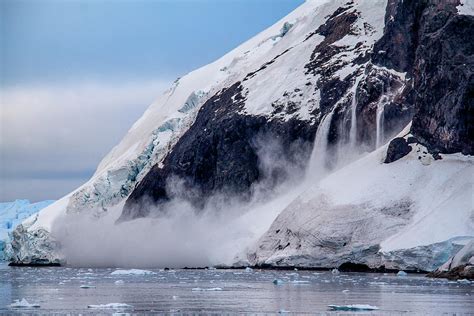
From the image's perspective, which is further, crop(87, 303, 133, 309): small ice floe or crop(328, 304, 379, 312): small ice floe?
crop(87, 303, 133, 309): small ice floe

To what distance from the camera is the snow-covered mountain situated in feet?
234

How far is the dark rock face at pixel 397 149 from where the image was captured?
255 ft

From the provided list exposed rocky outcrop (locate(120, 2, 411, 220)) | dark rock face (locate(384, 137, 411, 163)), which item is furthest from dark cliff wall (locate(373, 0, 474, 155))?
exposed rocky outcrop (locate(120, 2, 411, 220))

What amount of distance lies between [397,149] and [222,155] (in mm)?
29452

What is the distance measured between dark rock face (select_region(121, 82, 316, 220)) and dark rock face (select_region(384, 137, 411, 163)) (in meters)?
19.8

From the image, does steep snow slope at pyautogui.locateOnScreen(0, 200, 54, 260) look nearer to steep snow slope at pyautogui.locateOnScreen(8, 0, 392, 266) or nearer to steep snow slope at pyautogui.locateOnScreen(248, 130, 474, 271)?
steep snow slope at pyautogui.locateOnScreen(8, 0, 392, 266)

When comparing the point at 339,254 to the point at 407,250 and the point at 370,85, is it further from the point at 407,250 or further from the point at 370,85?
the point at 370,85

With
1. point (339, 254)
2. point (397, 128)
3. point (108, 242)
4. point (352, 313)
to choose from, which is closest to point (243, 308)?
point (352, 313)

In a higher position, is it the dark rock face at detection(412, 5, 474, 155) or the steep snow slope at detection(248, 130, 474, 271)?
the dark rock face at detection(412, 5, 474, 155)

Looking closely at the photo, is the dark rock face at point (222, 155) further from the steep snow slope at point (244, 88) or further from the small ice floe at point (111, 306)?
the small ice floe at point (111, 306)

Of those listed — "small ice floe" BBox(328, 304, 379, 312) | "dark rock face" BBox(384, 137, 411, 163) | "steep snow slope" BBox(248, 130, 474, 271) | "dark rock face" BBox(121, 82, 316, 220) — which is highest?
"dark rock face" BBox(121, 82, 316, 220)

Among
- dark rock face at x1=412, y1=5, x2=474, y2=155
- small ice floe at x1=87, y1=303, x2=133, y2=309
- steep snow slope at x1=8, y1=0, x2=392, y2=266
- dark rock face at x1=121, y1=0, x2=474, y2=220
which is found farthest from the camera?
→ steep snow slope at x1=8, y1=0, x2=392, y2=266

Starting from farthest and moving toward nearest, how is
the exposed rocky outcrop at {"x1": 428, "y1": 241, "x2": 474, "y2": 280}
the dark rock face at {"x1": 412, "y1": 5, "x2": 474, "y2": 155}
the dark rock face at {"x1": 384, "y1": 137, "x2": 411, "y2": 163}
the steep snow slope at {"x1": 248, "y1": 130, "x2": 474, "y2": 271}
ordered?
1. the dark rock face at {"x1": 384, "y1": 137, "x2": 411, "y2": 163}
2. the dark rock face at {"x1": 412, "y1": 5, "x2": 474, "y2": 155}
3. the steep snow slope at {"x1": 248, "y1": 130, "x2": 474, "y2": 271}
4. the exposed rocky outcrop at {"x1": 428, "y1": 241, "x2": 474, "y2": 280}

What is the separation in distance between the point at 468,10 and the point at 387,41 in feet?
47.5
